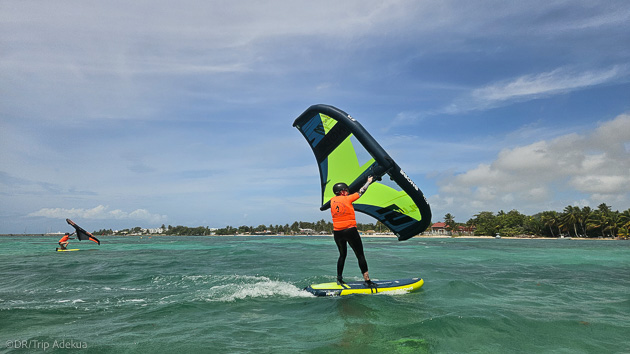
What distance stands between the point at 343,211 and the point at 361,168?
73.5 inches

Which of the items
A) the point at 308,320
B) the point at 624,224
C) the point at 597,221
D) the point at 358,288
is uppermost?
the point at 597,221

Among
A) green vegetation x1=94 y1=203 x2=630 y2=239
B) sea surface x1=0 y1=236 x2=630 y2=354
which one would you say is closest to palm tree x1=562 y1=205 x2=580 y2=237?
green vegetation x1=94 y1=203 x2=630 y2=239

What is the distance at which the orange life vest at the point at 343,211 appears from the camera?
7.31m

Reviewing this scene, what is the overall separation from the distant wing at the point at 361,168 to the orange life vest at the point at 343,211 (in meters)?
0.98

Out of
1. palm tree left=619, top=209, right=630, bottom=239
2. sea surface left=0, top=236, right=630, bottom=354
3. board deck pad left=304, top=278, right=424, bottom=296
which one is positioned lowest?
sea surface left=0, top=236, right=630, bottom=354

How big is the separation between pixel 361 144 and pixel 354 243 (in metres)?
2.30

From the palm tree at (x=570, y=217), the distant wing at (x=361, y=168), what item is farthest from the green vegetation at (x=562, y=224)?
the distant wing at (x=361, y=168)

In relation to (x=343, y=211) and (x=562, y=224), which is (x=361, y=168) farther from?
(x=562, y=224)

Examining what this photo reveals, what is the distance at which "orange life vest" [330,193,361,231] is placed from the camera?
731cm

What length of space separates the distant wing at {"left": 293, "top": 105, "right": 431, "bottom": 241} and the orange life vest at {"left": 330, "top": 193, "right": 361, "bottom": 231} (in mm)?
984

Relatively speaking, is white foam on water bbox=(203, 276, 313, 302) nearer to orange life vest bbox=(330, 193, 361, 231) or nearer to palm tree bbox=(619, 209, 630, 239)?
orange life vest bbox=(330, 193, 361, 231)

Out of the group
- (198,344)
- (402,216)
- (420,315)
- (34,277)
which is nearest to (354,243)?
(420,315)

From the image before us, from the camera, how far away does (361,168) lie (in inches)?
347

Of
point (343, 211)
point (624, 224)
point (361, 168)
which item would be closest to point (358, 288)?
point (343, 211)
